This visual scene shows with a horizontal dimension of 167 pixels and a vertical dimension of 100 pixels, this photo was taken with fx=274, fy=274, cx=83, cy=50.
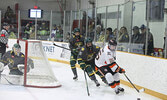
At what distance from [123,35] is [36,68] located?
7.93ft

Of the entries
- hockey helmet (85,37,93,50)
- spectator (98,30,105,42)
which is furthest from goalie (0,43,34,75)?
spectator (98,30,105,42)

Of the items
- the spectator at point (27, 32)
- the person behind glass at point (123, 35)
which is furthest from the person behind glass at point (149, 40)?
the spectator at point (27, 32)

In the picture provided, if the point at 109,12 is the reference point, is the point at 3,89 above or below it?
below

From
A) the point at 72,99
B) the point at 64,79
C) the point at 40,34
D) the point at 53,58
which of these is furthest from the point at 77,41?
the point at 40,34

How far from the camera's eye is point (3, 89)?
198 inches

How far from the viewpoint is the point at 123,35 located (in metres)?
6.60

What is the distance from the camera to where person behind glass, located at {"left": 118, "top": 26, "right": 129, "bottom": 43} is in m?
6.46

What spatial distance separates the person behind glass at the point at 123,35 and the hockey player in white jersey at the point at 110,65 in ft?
5.18

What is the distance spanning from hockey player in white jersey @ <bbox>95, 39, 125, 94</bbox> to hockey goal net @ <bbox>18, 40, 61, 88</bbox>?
1.05 metres

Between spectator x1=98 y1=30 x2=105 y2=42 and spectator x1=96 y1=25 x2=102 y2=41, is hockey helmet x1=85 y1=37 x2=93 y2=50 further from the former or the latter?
spectator x1=96 y1=25 x2=102 y2=41

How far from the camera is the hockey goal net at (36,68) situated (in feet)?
17.2

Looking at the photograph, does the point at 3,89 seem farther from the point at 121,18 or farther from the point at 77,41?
the point at 121,18

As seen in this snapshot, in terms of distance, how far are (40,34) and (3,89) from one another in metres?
5.88

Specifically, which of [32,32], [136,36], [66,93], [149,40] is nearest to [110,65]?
[66,93]
